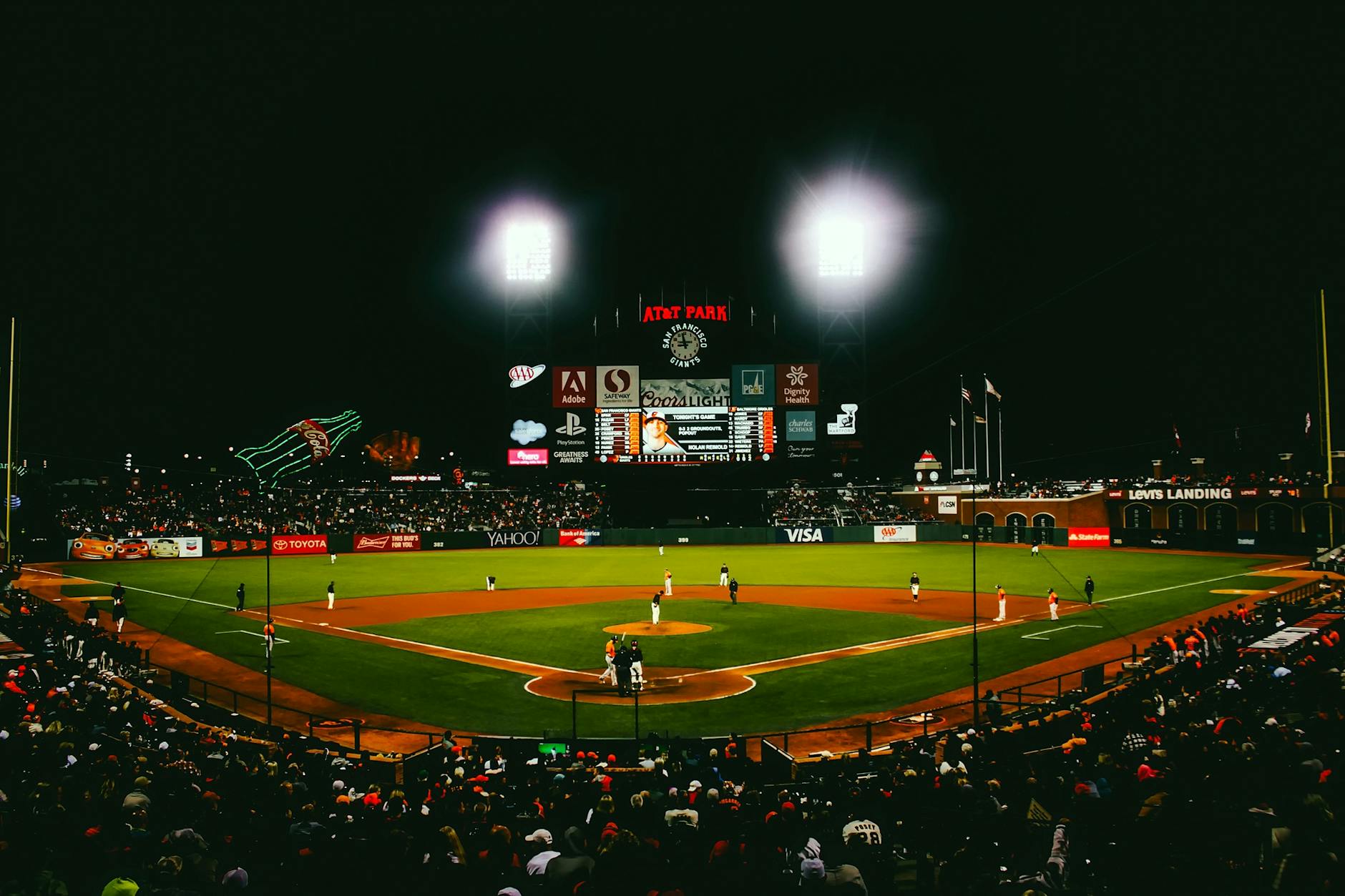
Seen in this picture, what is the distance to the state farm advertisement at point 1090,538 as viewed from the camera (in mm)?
68750

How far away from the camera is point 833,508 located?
8369 centimetres

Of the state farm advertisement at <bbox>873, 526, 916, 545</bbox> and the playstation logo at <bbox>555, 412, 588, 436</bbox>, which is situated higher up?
the playstation logo at <bbox>555, 412, 588, 436</bbox>

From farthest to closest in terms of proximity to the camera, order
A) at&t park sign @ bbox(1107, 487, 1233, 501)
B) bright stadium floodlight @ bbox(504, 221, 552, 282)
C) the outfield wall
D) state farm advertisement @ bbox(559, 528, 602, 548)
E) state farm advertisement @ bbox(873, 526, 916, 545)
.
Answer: bright stadium floodlight @ bbox(504, 221, 552, 282) < state farm advertisement @ bbox(873, 526, 916, 545) < state farm advertisement @ bbox(559, 528, 602, 548) < at&t park sign @ bbox(1107, 487, 1233, 501) < the outfield wall

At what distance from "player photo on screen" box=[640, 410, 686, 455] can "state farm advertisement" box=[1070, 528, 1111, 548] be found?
31.9 meters

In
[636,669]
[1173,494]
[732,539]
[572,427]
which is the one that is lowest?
[636,669]

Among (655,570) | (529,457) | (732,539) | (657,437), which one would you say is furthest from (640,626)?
(732,539)

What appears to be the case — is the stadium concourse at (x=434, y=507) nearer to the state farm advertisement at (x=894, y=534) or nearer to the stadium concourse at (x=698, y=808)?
the state farm advertisement at (x=894, y=534)

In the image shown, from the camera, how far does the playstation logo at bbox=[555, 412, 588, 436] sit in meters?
72.8

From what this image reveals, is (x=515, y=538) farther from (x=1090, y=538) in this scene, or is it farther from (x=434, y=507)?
(x=1090, y=538)

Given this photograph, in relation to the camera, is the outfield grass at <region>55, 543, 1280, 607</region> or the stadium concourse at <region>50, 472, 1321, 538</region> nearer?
the outfield grass at <region>55, 543, 1280, 607</region>

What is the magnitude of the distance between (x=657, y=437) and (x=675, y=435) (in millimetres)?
1511

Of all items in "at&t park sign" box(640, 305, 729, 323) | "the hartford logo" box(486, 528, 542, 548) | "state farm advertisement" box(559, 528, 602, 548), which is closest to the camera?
"at&t park sign" box(640, 305, 729, 323)

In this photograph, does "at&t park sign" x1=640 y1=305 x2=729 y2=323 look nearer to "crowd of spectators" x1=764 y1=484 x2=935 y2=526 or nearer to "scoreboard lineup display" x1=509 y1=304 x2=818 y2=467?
"scoreboard lineup display" x1=509 y1=304 x2=818 y2=467

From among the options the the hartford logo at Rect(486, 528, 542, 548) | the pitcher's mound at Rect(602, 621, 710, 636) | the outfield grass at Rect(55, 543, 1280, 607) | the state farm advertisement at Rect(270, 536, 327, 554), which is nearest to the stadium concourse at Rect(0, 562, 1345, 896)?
the pitcher's mound at Rect(602, 621, 710, 636)
